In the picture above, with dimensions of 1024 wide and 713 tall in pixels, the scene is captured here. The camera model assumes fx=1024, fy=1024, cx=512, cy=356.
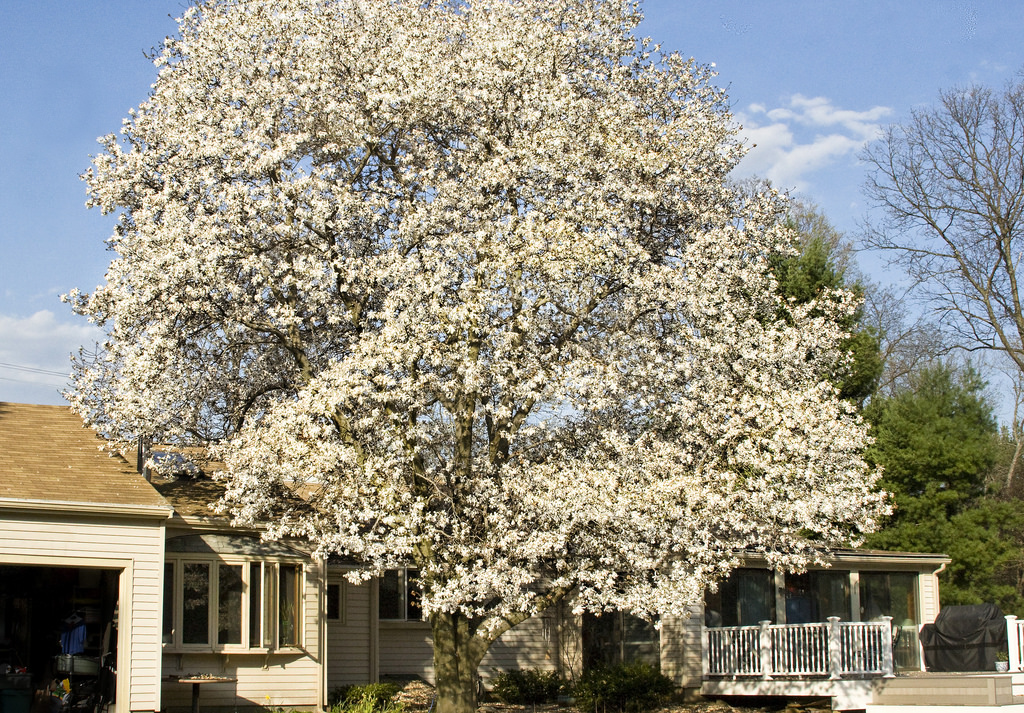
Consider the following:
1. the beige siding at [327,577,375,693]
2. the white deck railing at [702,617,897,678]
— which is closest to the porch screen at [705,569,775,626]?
the white deck railing at [702,617,897,678]

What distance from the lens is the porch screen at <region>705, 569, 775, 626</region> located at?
2242 centimetres

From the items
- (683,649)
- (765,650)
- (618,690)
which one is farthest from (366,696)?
(765,650)

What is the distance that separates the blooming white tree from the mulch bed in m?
3.35

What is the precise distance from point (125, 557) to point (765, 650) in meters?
12.2

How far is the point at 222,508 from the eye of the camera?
15.9m

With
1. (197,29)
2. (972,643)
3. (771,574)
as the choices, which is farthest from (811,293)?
(197,29)

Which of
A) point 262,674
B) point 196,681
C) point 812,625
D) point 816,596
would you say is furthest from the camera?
point 816,596

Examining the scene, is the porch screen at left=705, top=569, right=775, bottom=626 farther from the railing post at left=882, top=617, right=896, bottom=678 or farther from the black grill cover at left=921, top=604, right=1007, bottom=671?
the railing post at left=882, top=617, right=896, bottom=678

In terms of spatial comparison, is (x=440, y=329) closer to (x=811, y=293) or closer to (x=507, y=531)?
(x=507, y=531)

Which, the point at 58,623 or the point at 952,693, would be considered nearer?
the point at 952,693

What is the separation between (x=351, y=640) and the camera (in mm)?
20625

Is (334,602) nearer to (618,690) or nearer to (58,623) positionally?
(58,623)

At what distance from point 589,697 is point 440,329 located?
28.5ft

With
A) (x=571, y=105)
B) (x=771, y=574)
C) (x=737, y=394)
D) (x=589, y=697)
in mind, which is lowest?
(x=589, y=697)
